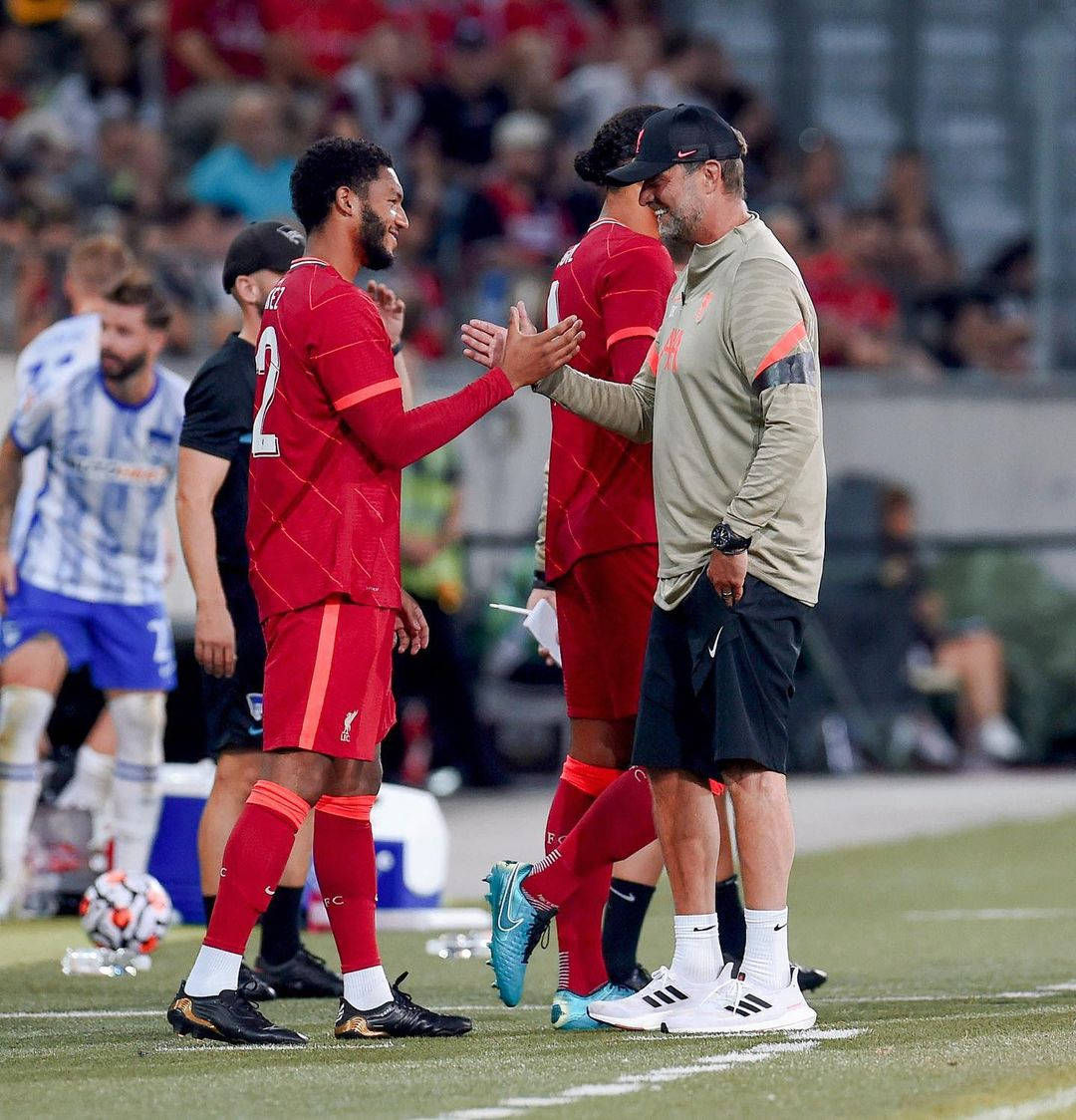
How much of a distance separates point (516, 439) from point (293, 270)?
950 centimetres

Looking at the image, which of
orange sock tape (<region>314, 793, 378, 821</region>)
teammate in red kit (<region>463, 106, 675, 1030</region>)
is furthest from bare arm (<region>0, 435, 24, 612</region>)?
orange sock tape (<region>314, 793, 378, 821</region>)

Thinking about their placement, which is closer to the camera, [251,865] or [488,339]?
[251,865]

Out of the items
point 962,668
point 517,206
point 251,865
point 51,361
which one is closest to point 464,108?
point 517,206

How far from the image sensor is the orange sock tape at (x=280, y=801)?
5.71 meters

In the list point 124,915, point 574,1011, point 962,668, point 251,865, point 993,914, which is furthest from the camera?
point 962,668

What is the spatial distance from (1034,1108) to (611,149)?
2.96 meters

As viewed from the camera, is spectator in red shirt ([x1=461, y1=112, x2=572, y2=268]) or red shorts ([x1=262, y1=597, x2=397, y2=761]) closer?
red shorts ([x1=262, y1=597, x2=397, y2=761])

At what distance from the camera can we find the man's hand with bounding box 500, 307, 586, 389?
A: 584 centimetres

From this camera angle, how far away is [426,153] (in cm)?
1611

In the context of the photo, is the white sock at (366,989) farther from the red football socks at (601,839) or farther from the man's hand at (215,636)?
the man's hand at (215,636)

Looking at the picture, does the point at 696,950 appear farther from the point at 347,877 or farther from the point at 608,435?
the point at 608,435

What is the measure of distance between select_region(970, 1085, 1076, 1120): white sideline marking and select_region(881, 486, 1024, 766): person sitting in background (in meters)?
11.5

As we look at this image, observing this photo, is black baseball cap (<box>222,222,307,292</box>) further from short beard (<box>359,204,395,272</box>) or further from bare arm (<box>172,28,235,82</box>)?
bare arm (<box>172,28,235,82</box>)

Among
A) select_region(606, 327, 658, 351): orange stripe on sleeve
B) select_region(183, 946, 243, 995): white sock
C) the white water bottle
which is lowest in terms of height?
the white water bottle
